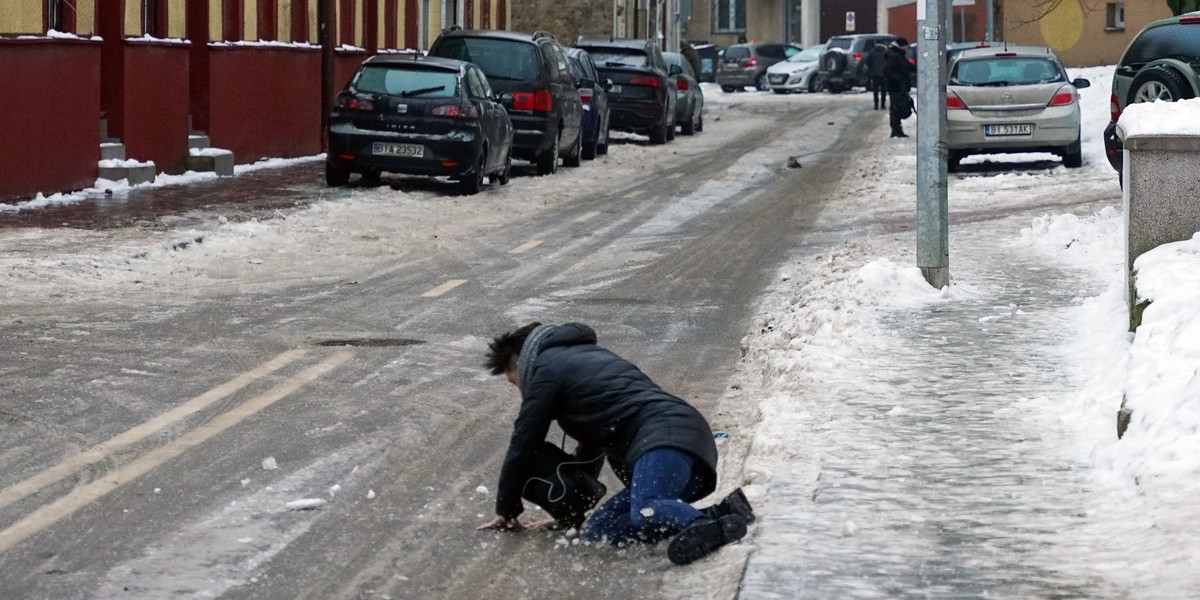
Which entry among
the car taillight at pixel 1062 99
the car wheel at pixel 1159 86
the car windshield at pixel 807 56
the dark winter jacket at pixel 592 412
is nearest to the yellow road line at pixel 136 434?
the dark winter jacket at pixel 592 412

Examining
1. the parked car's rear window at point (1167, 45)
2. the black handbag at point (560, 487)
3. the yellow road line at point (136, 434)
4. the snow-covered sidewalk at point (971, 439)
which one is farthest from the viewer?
the parked car's rear window at point (1167, 45)

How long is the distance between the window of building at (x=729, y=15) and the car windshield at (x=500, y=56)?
6701cm

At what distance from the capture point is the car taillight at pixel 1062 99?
2503 centimetres

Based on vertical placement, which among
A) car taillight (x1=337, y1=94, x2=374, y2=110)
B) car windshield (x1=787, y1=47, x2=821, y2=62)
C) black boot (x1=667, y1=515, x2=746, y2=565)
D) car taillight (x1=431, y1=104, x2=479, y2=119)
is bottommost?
black boot (x1=667, y1=515, x2=746, y2=565)

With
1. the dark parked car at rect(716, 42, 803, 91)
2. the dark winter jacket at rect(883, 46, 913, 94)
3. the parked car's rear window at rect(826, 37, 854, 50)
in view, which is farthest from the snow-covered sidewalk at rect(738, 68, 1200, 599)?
the dark parked car at rect(716, 42, 803, 91)

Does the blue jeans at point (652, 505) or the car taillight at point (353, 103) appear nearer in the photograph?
the blue jeans at point (652, 505)

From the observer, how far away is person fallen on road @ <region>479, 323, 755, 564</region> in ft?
21.5

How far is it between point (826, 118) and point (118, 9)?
81.1 ft

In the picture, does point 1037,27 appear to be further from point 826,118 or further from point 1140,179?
point 1140,179

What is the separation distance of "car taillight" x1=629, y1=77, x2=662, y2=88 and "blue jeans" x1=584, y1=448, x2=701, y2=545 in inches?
1120

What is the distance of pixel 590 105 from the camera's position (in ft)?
97.7

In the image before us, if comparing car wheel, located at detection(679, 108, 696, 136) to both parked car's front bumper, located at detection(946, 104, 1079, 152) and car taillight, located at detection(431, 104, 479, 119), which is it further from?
car taillight, located at detection(431, 104, 479, 119)

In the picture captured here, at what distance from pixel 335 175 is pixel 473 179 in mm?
1734

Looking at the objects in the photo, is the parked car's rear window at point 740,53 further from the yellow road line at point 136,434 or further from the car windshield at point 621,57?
the yellow road line at point 136,434
